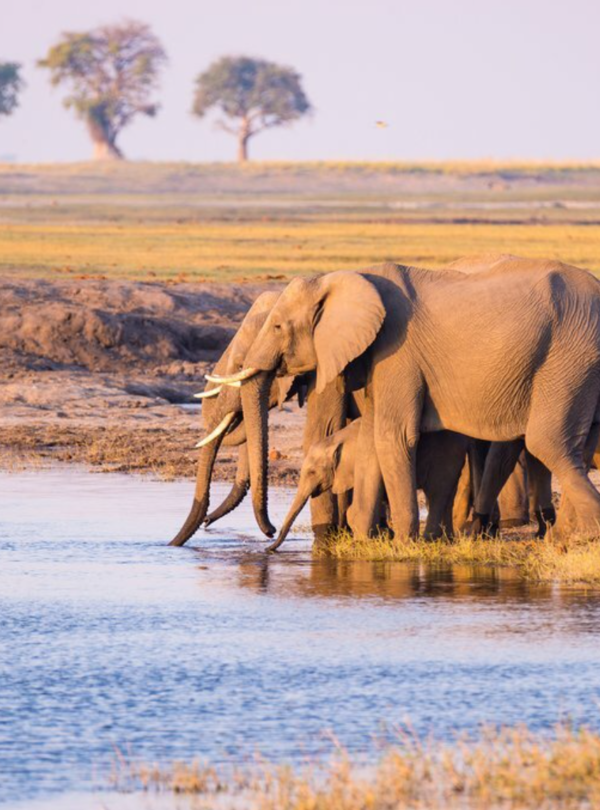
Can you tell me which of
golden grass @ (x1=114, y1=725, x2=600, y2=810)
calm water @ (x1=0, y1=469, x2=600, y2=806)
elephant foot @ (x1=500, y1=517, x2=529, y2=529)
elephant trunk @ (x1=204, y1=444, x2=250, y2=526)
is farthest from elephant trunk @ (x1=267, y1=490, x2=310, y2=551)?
golden grass @ (x1=114, y1=725, x2=600, y2=810)

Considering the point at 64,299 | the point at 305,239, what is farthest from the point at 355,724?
the point at 305,239

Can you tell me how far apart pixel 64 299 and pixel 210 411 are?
47.5 feet

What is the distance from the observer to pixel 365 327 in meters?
14.3

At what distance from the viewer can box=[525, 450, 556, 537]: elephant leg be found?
15.7m

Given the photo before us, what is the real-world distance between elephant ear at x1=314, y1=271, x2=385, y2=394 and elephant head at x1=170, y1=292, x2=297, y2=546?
2.55 ft

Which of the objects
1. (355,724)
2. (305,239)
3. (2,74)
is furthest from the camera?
(2,74)

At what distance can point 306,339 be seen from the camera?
14.8m

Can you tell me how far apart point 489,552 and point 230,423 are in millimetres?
2366

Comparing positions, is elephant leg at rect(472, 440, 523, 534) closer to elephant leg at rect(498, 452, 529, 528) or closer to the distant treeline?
elephant leg at rect(498, 452, 529, 528)

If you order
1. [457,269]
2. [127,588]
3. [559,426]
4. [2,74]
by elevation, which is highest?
[2,74]

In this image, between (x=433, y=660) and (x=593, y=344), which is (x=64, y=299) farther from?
(x=433, y=660)

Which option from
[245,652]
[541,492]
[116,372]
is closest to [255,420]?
[541,492]

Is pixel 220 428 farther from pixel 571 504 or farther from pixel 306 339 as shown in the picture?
pixel 571 504

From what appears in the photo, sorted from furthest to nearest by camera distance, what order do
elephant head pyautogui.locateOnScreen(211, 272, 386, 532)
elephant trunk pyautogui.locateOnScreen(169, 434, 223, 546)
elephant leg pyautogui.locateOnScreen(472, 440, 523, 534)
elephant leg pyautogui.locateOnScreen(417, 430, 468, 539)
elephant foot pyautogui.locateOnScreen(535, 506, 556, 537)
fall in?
elephant foot pyautogui.locateOnScreen(535, 506, 556, 537) → elephant trunk pyautogui.locateOnScreen(169, 434, 223, 546) → elephant leg pyautogui.locateOnScreen(472, 440, 523, 534) → elephant leg pyautogui.locateOnScreen(417, 430, 468, 539) → elephant head pyautogui.locateOnScreen(211, 272, 386, 532)
